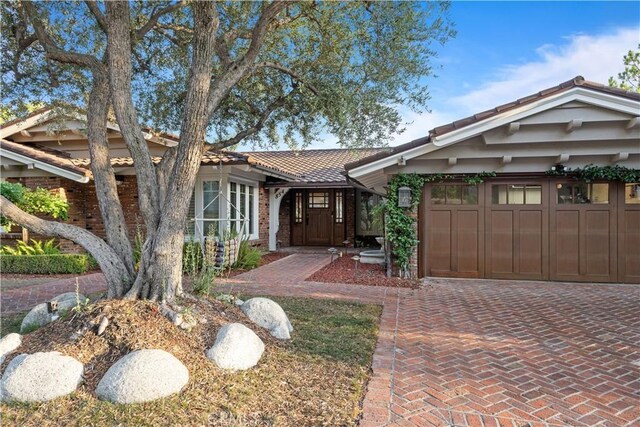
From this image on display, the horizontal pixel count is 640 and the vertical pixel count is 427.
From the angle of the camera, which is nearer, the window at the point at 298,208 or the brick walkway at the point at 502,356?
the brick walkway at the point at 502,356

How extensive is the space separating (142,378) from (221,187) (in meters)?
8.49

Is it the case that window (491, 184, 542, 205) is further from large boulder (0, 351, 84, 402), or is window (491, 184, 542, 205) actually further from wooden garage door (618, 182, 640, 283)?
large boulder (0, 351, 84, 402)

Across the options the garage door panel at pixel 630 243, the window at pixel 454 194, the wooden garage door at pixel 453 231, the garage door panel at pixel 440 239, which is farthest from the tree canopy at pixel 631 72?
the garage door panel at pixel 440 239

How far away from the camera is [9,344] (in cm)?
362

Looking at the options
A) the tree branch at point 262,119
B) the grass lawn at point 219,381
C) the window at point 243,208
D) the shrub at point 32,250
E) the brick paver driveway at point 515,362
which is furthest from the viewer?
the window at point 243,208

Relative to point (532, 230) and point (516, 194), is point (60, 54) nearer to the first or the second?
point (516, 194)

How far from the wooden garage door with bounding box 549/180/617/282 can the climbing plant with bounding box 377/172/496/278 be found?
67.4 inches

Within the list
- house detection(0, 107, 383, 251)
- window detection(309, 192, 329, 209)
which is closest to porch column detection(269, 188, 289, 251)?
house detection(0, 107, 383, 251)

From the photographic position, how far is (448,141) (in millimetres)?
7508

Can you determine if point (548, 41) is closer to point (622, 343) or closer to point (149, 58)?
Answer: point (622, 343)

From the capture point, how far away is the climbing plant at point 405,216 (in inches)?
329

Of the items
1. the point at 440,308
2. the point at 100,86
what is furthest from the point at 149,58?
the point at 440,308

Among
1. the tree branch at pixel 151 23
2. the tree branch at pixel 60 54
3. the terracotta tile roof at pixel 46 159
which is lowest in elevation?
the terracotta tile roof at pixel 46 159

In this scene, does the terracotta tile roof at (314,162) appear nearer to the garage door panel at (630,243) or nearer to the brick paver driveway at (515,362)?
the garage door panel at (630,243)
